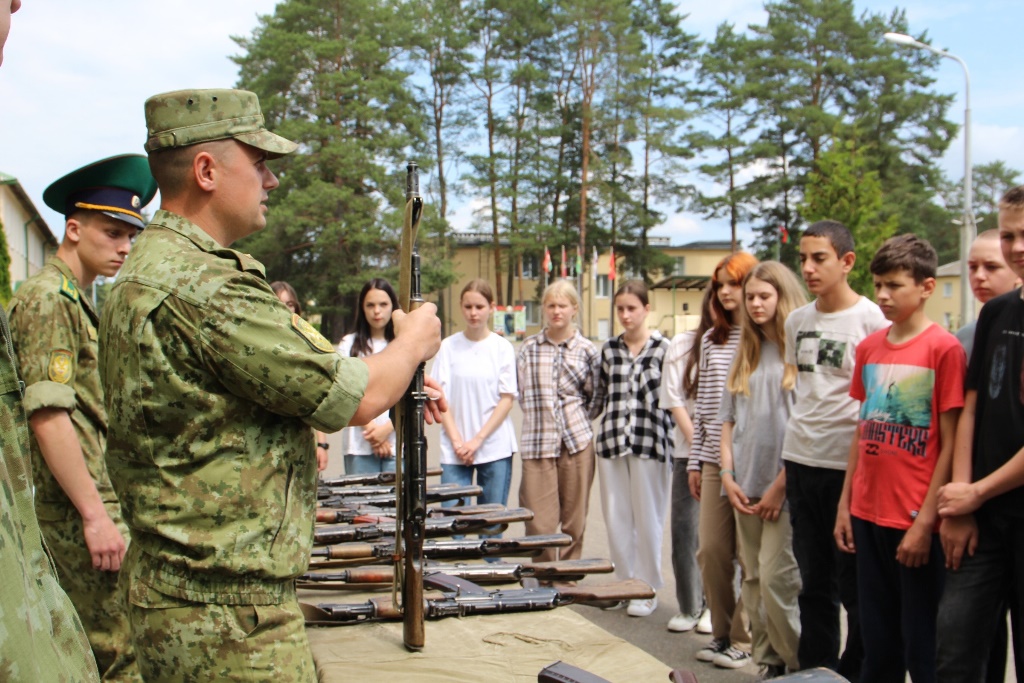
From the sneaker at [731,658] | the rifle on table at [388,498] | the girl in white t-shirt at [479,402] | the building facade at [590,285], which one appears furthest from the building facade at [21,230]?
the sneaker at [731,658]

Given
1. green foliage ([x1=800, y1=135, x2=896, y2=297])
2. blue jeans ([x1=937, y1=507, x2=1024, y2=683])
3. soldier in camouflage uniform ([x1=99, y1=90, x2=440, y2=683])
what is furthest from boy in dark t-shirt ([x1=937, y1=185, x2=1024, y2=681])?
green foliage ([x1=800, y1=135, x2=896, y2=297])

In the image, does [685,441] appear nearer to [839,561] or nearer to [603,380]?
[603,380]

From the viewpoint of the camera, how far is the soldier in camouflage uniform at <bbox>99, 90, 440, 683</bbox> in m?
1.86

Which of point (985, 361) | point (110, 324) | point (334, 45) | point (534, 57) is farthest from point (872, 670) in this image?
point (534, 57)

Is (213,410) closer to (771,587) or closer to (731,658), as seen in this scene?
(771,587)

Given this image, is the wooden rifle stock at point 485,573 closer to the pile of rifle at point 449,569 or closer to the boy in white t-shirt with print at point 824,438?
the pile of rifle at point 449,569

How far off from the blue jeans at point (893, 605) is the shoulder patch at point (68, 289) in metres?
3.06

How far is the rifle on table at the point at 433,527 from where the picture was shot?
383 cm

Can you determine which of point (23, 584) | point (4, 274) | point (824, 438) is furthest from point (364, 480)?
point (4, 274)

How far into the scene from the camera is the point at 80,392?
319cm

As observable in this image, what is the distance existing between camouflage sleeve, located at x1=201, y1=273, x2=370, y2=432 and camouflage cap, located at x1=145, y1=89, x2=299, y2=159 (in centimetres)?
35

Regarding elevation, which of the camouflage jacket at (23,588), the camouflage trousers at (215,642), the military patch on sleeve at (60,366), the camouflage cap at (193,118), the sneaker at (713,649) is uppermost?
the camouflage cap at (193,118)

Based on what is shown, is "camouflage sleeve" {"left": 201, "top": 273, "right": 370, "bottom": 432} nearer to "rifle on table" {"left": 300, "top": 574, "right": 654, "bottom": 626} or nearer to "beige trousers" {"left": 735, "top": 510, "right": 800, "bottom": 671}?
"rifle on table" {"left": 300, "top": 574, "right": 654, "bottom": 626}

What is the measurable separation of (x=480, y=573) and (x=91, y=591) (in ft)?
4.50
